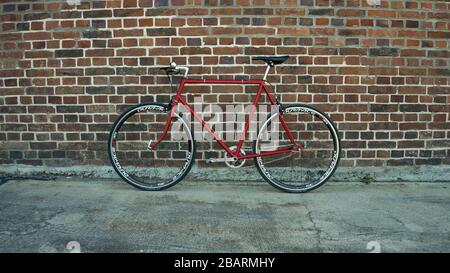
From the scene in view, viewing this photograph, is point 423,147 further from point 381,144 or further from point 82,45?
point 82,45

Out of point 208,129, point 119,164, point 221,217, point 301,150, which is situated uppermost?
point 208,129

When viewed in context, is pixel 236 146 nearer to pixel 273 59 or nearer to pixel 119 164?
pixel 273 59

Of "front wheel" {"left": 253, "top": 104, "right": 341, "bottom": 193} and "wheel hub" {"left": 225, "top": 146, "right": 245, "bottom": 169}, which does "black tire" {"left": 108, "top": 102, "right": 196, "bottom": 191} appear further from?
"front wheel" {"left": 253, "top": 104, "right": 341, "bottom": 193}

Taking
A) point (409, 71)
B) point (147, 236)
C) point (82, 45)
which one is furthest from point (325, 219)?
point (82, 45)

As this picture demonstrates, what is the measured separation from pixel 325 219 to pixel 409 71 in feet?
6.50

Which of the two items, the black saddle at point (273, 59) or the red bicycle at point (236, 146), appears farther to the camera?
the red bicycle at point (236, 146)

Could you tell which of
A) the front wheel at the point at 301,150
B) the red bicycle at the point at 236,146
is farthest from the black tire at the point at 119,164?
the front wheel at the point at 301,150

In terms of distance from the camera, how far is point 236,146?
396cm

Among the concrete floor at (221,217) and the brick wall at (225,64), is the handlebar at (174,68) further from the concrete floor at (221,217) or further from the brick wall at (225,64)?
the concrete floor at (221,217)

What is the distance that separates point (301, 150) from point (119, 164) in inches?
73.6

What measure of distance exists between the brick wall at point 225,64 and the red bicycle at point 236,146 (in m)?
0.21

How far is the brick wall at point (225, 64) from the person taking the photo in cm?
401

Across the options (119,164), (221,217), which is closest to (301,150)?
(221,217)

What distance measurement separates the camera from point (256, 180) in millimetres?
4227
